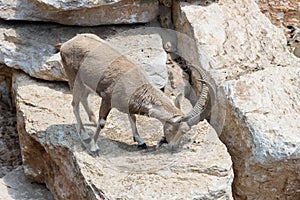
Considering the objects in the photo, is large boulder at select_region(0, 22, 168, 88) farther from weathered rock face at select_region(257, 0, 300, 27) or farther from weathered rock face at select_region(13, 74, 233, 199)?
weathered rock face at select_region(257, 0, 300, 27)

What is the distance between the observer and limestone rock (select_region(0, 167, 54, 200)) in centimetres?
681

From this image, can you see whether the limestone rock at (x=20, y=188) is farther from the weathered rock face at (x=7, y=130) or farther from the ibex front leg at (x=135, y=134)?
the ibex front leg at (x=135, y=134)

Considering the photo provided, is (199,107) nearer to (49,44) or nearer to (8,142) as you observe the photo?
(49,44)

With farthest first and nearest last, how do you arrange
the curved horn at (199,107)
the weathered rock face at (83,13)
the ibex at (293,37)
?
the ibex at (293,37) → the weathered rock face at (83,13) → the curved horn at (199,107)

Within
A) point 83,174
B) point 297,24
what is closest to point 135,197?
point 83,174

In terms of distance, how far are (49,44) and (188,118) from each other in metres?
2.73

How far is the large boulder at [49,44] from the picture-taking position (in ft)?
24.0

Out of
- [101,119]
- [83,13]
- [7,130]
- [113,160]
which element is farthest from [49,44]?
[113,160]

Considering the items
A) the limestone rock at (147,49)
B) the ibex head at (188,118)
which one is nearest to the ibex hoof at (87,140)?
the ibex head at (188,118)

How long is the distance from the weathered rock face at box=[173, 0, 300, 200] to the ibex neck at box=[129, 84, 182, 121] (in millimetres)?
915

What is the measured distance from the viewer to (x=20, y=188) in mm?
7020

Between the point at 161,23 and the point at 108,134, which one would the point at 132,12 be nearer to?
the point at 161,23

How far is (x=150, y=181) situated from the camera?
5.71 meters

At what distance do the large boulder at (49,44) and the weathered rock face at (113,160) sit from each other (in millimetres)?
380
